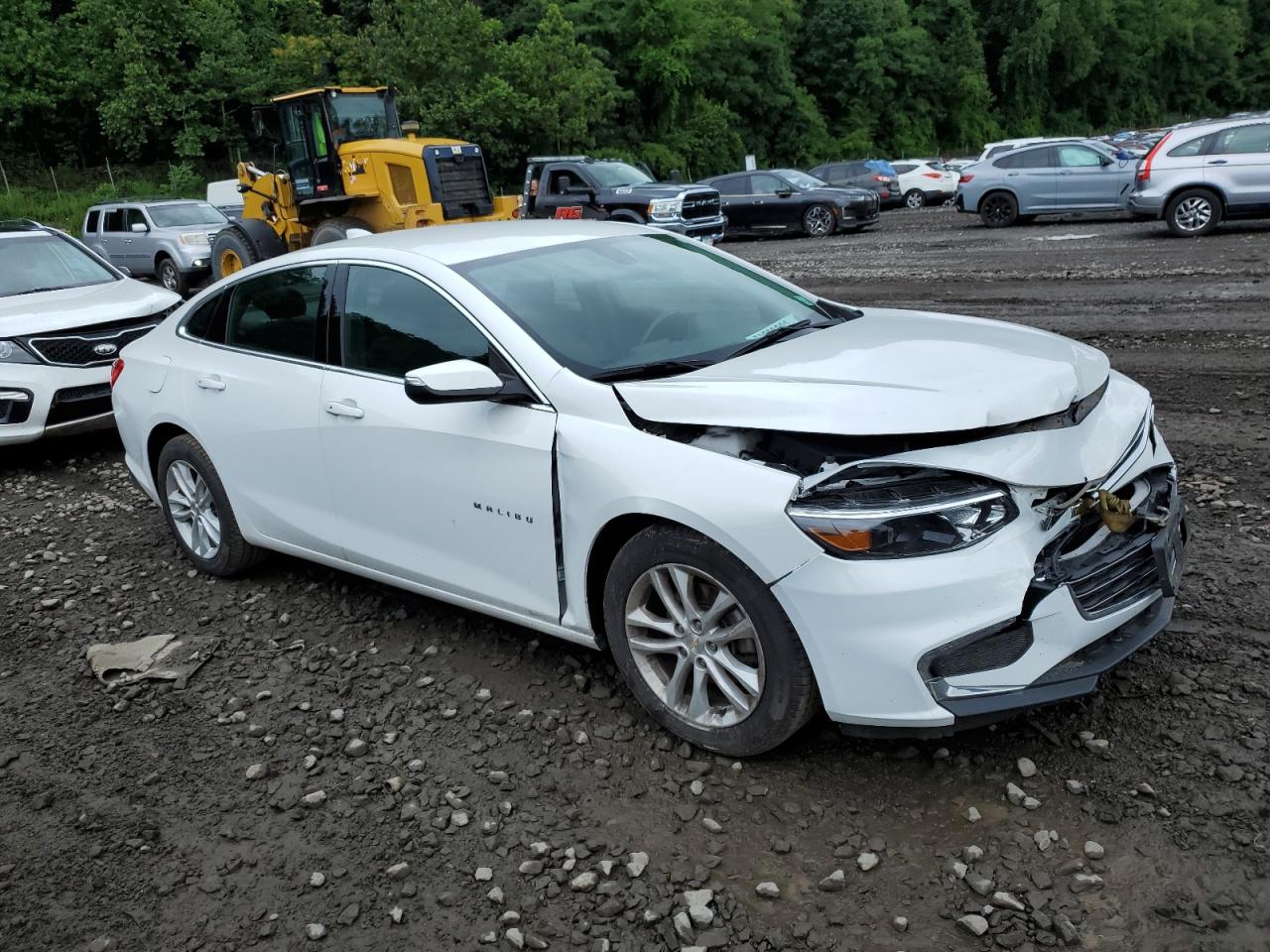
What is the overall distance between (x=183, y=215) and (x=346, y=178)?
21.5ft

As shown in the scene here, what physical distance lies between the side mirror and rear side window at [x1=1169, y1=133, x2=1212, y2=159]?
15.2 metres

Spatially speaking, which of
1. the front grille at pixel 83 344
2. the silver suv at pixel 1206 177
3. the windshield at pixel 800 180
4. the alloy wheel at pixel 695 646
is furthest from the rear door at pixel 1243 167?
the alloy wheel at pixel 695 646

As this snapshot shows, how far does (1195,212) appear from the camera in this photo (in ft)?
51.5

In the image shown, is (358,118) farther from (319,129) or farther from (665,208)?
(665,208)

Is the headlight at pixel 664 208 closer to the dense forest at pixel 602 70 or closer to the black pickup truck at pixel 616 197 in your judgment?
the black pickup truck at pixel 616 197

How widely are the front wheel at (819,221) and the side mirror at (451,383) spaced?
20.6 m

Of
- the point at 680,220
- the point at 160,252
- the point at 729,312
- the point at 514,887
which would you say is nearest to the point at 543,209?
the point at 680,220

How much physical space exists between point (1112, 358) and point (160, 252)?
17.3m

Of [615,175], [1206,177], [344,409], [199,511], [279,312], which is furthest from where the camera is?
[615,175]

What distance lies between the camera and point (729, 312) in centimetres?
427

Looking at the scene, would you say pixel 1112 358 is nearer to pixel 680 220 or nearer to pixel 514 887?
pixel 514 887

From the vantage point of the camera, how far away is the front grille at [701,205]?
67.8ft

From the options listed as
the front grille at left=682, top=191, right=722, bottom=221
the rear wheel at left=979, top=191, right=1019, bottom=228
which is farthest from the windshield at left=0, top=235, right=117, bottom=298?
the rear wheel at left=979, top=191, right=1019, bottom=228

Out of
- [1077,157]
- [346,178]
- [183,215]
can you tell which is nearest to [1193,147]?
[1077,157]
